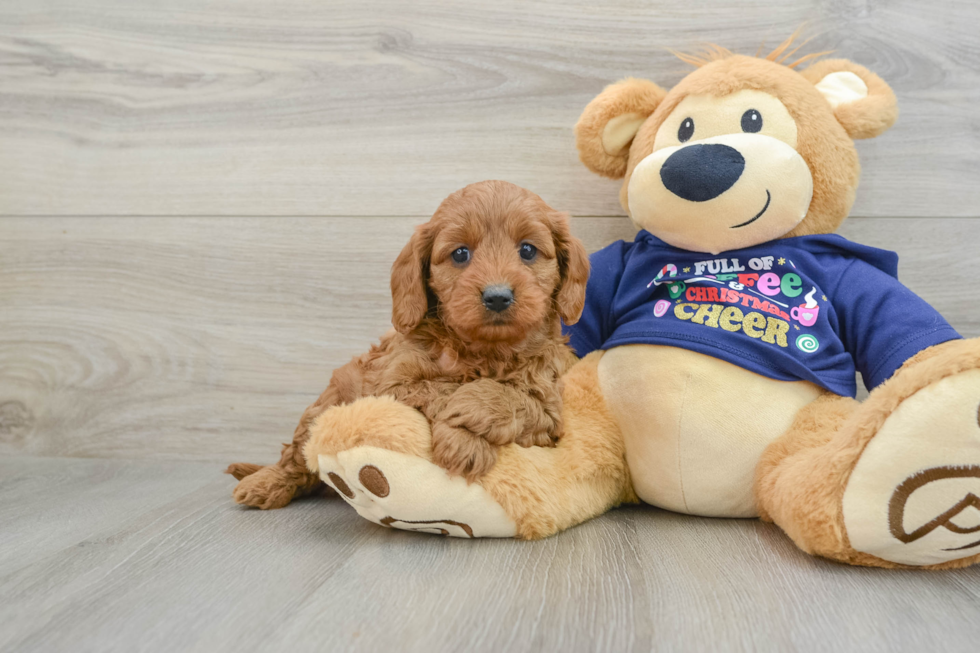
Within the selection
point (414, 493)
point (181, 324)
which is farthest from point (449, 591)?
point (181, 324)

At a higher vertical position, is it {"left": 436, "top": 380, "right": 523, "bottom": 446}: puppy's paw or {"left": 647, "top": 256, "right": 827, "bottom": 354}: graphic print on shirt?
Result: {"left": 647, "top": 256, "right": 827, "bottom": 354}: graphic print on shirt

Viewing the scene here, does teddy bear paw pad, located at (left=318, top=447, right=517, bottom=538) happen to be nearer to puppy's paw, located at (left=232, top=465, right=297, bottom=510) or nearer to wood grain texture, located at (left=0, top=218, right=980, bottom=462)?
puppy's paw, located at (left=232, top=465, right=297, bottom=510)

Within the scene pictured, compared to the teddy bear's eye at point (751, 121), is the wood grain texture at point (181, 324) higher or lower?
lower

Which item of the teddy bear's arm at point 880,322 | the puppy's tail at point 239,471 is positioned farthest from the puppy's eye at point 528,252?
the puppy's tail at point 239,471

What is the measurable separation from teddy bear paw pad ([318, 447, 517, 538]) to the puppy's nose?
25 cm

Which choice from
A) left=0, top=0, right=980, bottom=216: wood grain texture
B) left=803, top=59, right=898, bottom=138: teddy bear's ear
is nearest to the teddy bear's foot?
left=0, top=0, right=980, bottom=216: wood grain texture

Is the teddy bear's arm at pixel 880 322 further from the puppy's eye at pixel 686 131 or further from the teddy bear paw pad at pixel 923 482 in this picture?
the puppy's eye at pixel 686 131

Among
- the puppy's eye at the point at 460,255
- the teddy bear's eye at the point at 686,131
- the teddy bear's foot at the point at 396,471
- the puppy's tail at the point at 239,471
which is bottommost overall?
the puppy's tail at the point at 239,471

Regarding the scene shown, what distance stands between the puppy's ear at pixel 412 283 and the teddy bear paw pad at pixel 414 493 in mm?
225

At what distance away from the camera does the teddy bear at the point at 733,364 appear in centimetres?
88

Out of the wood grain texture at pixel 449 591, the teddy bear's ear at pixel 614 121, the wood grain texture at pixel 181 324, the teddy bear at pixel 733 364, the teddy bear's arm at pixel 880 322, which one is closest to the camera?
the wood grain texture at pixel 449 591

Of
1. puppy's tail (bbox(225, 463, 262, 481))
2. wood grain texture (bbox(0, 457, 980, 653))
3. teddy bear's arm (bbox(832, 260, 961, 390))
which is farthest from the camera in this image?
puppy's tail (bbox(225, 463, 262, 481))

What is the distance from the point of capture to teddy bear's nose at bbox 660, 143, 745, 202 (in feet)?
3.51

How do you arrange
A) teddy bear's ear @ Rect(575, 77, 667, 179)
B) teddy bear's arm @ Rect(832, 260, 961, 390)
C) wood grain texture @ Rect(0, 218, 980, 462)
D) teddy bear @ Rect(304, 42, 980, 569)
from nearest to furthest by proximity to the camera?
teddy bear @ Rect(304, 42, 980, 569) < teddy bear's arm @ Rect(832, 260, 961, 390) < teddy bear's ear @ Rect(575, 77, 667, 179) < wood grain texture @ Rect(0, 218, 980, 462)
